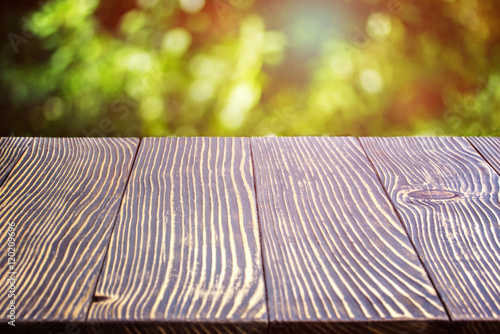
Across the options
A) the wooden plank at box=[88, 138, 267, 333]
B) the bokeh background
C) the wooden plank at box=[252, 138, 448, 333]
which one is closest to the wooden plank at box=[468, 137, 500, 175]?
the wooden plank at box=[252, 138, 448, 333]

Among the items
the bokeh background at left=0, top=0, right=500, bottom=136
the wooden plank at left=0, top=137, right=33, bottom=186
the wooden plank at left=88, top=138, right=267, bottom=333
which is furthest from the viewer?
the bokeh background at left=0, top=0, right=500, bottom=136

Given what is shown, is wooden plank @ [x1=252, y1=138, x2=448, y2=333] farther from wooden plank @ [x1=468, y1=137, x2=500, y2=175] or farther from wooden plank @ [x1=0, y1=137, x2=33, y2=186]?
wooden plank @ [x1=0, y1=137, x2=33, y2=186]

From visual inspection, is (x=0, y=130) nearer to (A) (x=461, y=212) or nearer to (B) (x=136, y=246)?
(B) (x=136, y=246)

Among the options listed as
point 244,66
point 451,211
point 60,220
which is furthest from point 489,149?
point 244,66

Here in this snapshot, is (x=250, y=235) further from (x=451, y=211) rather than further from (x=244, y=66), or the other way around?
(x=244, y=66)

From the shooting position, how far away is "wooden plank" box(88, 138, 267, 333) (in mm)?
615

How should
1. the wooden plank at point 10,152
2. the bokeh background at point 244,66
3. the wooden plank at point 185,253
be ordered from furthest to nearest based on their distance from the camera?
1. the bokeh background at point 244,66
2. the wooden plank at point 10,152
3. the wooden plank at point 185,253

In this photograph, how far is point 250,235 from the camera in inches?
30.3

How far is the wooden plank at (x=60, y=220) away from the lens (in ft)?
2.08

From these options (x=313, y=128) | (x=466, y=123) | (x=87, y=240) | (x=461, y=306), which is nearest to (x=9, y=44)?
(x=313, y=128)

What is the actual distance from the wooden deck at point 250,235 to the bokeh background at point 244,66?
3.93ft

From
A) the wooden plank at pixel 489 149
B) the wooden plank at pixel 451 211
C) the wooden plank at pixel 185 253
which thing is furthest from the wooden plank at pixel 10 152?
the wooden plank at pixel 489 149

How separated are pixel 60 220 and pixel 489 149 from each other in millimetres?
801

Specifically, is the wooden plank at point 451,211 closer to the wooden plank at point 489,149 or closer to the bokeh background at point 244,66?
the wooden plank at point 489,149
